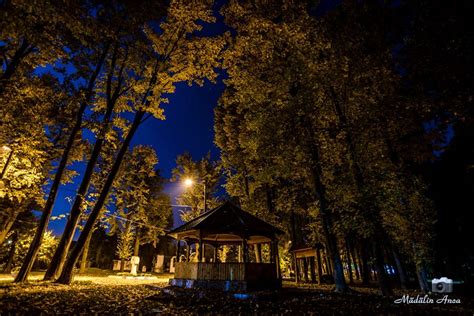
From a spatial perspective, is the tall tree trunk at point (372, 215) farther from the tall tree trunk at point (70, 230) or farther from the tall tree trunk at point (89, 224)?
the tall tree trunk at point (70, 230)

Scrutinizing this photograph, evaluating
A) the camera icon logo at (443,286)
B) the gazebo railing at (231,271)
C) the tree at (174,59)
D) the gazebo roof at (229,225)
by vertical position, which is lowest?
the camera icon logo at (443,286)

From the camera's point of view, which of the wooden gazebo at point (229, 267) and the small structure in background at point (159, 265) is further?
the small structure in background at point (159, 265)

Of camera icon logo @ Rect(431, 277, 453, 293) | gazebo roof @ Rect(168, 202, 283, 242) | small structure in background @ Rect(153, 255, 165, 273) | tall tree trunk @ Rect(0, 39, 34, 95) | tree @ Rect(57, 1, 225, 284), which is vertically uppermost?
tree @ Rect(57, 1, 225, 284)

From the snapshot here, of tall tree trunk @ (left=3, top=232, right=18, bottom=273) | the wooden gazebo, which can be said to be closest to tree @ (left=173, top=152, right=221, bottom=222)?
the wooden gazebo

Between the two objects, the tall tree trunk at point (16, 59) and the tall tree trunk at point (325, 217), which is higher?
the tall tree trunk at point (16, 59)

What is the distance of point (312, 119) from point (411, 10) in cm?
721

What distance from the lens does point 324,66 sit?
529 inches

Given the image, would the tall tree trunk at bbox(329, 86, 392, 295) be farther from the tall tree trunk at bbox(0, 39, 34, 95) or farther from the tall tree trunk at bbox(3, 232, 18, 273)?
the tall tree trunk at bbox(3, 232, 18, 273)

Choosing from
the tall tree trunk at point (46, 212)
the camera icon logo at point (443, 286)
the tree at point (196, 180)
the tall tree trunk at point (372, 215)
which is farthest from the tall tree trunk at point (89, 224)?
the camera icon logo at point (443, 286)

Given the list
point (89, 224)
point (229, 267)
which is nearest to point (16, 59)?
point (89, 224)

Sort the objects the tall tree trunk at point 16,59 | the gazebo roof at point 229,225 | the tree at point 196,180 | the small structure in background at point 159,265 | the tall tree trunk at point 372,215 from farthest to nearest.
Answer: the small structure in background at point 159,265
the tree at point 196,180
the gazebo roof at point 229,225
the tall tree trunk at point 16,59
the tall tree trunk at point 372,215

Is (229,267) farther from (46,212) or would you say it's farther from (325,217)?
(46,212)

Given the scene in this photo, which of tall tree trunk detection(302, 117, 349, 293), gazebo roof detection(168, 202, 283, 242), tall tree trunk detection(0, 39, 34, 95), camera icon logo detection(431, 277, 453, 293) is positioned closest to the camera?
tall tree trunk detection(0, 39, 34, 95)

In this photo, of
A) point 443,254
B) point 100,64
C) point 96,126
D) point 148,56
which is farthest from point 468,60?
point 443,254
